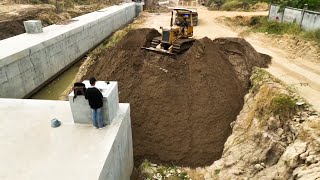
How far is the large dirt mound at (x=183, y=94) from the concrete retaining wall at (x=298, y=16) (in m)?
5.98

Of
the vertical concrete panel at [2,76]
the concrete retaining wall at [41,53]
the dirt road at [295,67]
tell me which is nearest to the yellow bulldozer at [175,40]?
the dirt road at [295,67]

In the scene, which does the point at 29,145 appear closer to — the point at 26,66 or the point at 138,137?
the point at 138,137

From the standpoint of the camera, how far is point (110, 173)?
6543mm

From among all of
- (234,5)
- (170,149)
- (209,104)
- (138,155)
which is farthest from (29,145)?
(234,5)

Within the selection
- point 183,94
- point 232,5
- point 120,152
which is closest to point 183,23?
point 183,94

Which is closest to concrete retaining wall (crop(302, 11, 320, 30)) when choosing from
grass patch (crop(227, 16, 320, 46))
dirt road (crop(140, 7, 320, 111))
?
grass patch (crop(227, 16, 320, 46))

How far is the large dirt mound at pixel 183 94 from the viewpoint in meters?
9.95

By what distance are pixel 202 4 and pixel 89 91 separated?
39.8m

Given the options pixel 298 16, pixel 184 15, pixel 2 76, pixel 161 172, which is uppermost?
pixel 184 15

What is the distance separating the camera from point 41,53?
15.6 metres

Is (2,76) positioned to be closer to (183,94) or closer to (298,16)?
(183,94)

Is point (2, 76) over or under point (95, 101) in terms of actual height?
under

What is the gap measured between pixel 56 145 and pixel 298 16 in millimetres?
19301

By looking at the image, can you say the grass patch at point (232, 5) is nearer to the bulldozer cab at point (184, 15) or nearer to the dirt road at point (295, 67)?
the dirt road at point (295, 67)
